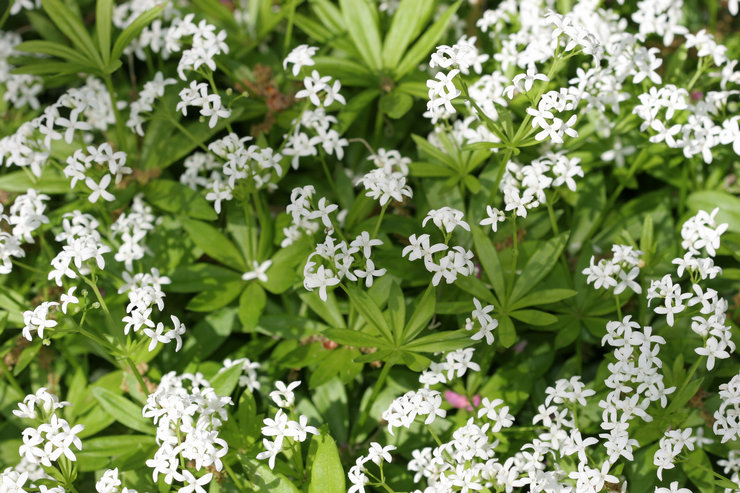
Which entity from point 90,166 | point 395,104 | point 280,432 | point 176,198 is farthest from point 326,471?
point 395,104

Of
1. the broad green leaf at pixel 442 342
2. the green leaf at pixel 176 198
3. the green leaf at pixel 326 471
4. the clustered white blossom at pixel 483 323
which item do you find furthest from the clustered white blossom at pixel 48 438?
the clustered white blossom at pixel 483 323

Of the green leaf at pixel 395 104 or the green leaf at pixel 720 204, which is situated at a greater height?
the green leaf at pixel 395 104

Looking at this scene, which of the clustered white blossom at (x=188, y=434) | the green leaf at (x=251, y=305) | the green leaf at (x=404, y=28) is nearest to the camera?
the clustered white blossom at (x=188, y=434)

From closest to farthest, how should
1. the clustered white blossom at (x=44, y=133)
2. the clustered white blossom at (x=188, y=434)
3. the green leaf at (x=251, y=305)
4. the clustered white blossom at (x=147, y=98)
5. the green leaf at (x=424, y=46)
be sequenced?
the clustered white blossom at (x=188, y=434) → the green leaf at (x=251, y=305) → the clustered white blossom at (x=44, y=133) → the clustered white blossom at (x=147, y=98) → the green leaf at (x=424, y=46)

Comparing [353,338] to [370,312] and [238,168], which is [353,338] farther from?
[238,168]

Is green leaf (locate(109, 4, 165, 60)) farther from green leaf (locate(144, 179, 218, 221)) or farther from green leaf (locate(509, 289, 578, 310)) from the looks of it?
green leaf (locate(509, 289, 578, 310))

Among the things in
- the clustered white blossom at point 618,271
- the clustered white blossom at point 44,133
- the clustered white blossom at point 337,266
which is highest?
the clustered white blossom at point 44,133

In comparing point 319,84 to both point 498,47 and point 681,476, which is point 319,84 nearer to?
point 498,47

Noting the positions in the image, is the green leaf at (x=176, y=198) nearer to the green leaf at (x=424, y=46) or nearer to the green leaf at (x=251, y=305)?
the green leaf at (x=251, y=305)
